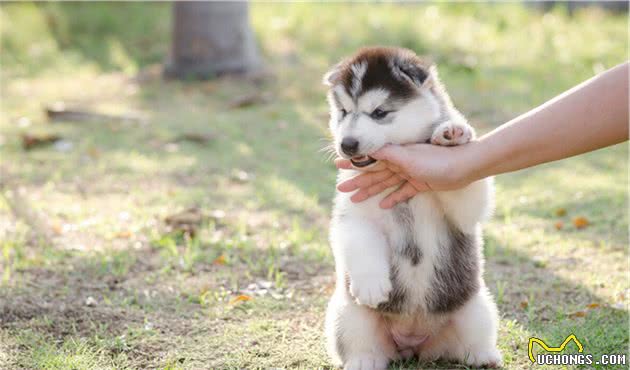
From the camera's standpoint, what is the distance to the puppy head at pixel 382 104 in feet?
10.9

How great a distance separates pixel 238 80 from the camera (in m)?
9.88

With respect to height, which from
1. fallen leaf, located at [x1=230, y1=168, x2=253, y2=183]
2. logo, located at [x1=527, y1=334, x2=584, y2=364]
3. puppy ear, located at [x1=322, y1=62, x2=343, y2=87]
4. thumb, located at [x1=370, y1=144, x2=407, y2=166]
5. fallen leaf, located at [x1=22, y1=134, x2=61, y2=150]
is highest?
puppy ear, located at [x1=322, y1=62, x2=343, y2=87]

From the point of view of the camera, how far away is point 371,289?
313cm

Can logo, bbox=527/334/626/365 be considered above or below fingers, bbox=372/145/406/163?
below

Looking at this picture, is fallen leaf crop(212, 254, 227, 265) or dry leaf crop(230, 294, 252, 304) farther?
fallen leaf crop(212, 254, 227, 265)

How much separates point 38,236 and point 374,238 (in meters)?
2.81

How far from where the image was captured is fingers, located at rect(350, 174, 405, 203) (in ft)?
11.0

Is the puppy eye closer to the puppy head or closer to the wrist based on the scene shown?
the puppy head

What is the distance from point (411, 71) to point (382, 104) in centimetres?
19

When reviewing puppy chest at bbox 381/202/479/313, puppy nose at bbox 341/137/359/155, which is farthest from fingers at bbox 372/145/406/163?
puppy chest at bbox 381/202/479/313

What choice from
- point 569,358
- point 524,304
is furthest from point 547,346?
point 524,304

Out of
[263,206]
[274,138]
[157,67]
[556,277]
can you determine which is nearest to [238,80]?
[157,67]

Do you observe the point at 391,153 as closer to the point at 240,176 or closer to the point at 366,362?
the point at 366,362

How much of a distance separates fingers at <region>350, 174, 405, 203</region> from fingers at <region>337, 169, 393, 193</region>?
2cm
